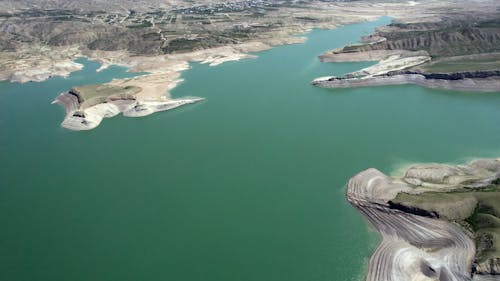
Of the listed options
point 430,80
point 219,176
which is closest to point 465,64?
point 430,80

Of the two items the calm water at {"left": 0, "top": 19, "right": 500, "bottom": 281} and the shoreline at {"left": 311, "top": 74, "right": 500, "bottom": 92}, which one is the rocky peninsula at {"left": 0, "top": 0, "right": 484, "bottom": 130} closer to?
the calm water at {"left": 0, "top": 19, "right": 500, "bottom": 281}

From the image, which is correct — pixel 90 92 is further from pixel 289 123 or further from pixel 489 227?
pixel 489 227

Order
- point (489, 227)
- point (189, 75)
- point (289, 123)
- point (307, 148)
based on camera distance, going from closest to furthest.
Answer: point (489, 227) → point (307, 148) → point (289, 123) → point (189, 75)

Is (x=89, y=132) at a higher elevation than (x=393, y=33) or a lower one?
lower

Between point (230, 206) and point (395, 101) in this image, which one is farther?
point (395, 101)

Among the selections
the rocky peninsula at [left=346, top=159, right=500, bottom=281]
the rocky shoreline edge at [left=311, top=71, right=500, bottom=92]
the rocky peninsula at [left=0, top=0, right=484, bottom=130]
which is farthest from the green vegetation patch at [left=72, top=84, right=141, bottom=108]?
the rocky peninsula at [left=346, top=159, right=500, bottom=281]

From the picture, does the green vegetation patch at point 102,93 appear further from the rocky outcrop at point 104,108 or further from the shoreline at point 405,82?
the shoreline at point 405,82

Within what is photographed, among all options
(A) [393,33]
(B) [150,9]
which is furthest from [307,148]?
(B) [150,9]
